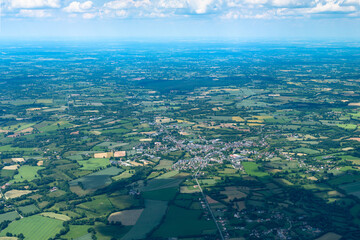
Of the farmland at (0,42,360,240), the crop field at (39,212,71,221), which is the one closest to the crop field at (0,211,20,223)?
the farmland at (0,42,360,240)

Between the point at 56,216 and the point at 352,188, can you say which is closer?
the point at 56,216

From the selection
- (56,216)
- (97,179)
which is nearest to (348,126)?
(97,179)

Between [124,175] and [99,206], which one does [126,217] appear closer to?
[99,206]

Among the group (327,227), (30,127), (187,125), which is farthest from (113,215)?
(30,127)

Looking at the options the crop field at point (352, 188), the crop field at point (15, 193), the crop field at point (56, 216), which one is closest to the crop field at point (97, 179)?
the crop field at point (15, 193)

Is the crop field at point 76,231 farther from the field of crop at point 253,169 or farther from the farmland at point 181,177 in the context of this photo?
the field of crop at point 253,169

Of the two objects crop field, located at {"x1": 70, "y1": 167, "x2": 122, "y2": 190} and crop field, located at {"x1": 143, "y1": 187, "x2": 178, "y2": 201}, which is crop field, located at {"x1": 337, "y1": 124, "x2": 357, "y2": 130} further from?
crop field, located at {"x1": 70, "y1": 167, "x2": 122, "y2": 190}
